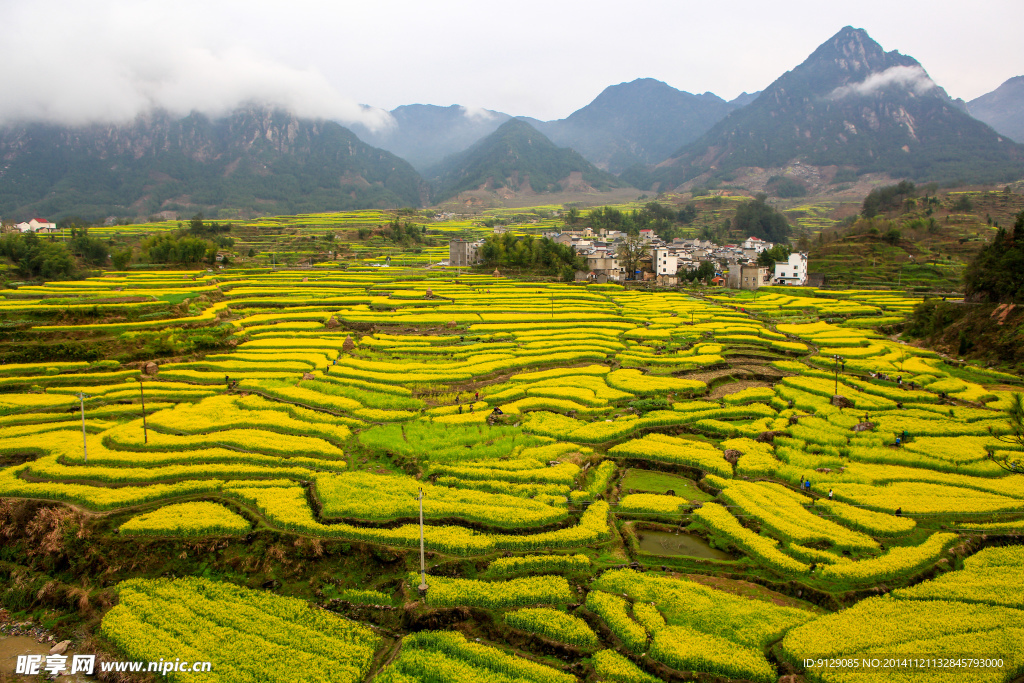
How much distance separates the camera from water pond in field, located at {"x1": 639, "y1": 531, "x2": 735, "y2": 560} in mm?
15895

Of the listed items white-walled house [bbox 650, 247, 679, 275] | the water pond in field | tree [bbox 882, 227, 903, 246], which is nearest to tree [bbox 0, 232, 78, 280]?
the water pond in field

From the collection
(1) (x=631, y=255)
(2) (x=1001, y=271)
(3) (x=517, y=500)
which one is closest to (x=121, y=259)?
(3) (x=517, y=500)

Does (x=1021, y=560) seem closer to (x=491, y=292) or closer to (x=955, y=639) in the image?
(x=955, y=639)

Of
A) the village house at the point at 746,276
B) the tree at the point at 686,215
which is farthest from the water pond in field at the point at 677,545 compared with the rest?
the tree at the point at 686,215

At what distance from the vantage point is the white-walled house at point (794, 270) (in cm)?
7319

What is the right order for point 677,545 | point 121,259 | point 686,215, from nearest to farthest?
point 677,545
point 121,259
point 686,215

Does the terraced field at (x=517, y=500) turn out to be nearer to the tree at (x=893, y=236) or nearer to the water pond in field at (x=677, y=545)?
the water pond in field at (x=677, y=545)

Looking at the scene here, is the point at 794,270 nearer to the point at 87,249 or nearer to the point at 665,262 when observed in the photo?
the point at 665,262

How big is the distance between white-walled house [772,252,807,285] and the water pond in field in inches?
2648

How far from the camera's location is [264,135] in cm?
19075

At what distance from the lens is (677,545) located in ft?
53.8

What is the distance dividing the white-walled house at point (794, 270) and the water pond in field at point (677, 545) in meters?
67.3

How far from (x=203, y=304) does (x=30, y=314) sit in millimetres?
10651

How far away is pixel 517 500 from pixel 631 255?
70.8 meters
